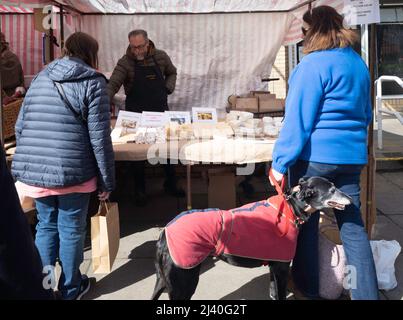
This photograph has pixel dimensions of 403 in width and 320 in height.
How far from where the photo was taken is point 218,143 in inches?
151

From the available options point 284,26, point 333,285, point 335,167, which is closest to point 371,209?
point 333,285

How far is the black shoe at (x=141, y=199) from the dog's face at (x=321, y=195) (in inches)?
126

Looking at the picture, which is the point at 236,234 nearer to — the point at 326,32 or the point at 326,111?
the point at 326,111

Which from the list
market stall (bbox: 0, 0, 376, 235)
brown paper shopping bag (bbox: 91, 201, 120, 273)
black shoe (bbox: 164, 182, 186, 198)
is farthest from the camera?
market stall (bbox: 0, 0, 376, 235)

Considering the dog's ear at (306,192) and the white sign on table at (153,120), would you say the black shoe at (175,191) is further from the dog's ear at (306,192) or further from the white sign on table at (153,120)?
the dog's ear at (306,192)

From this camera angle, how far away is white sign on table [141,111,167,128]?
4.41m

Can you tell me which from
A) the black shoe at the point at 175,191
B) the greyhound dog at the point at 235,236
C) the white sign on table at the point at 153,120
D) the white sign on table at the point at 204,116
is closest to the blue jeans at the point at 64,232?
the greyhound dog at the point at 235,236

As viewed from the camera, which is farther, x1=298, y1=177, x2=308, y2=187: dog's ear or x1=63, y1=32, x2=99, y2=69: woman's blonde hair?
x1=63, y1=32, x2=99, y2=69: woman's blonde hair

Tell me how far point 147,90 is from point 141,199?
129cm

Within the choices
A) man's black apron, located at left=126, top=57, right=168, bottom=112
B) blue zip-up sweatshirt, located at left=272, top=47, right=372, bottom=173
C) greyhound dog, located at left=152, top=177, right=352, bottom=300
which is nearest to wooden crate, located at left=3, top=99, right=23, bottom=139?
man's black apron, located at left=126, top=57, right=168, bottom=112

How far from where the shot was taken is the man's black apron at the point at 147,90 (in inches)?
207

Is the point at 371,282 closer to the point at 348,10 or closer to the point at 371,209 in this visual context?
the point at 371,209

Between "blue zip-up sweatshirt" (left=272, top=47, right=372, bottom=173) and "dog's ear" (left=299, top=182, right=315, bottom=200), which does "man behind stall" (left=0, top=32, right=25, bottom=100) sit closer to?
"blue zip-up sweatshirt" (left=272, top=47, right=372, bottom=173)

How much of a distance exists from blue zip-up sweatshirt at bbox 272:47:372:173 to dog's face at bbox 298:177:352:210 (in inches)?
5.9
